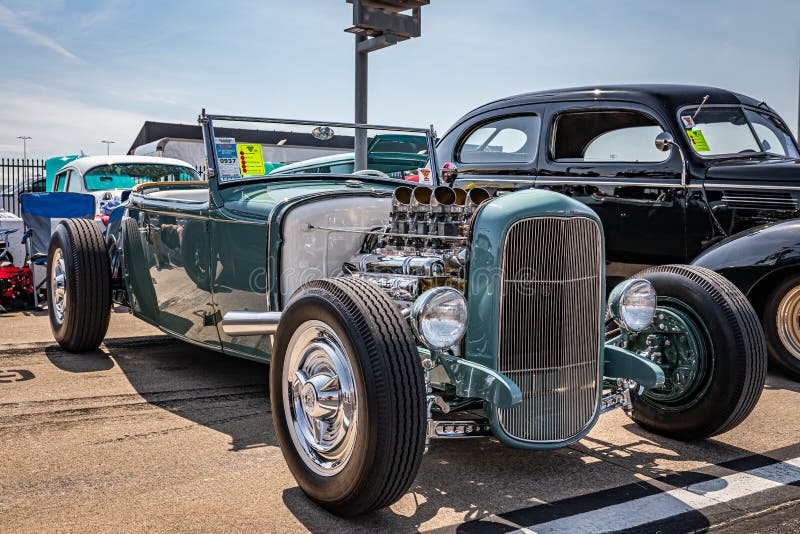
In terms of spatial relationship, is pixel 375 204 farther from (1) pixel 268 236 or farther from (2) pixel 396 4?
(2) pixel 396 4

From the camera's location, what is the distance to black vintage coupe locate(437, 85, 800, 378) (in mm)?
5094

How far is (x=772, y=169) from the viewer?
555 centimetres

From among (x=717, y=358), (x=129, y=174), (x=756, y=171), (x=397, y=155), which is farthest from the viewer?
(x=129, y=174)

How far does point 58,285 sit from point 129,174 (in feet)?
17.4

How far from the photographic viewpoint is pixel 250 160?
4.50 meters

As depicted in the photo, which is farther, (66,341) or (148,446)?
(66,341)

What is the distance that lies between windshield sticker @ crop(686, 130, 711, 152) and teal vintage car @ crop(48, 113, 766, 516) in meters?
2.61

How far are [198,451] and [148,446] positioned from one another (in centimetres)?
24

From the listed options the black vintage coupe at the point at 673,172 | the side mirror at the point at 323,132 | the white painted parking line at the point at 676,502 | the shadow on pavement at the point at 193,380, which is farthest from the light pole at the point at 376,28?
the white painted parking line at the point at 676,502

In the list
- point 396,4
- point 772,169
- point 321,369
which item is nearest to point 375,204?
point 321,369

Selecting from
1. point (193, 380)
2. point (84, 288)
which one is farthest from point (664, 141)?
point (84, 288)

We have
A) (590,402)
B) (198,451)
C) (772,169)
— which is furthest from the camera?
(772,169)

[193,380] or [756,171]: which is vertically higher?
[756,171]

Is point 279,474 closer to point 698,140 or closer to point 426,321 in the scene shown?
point 426,321
